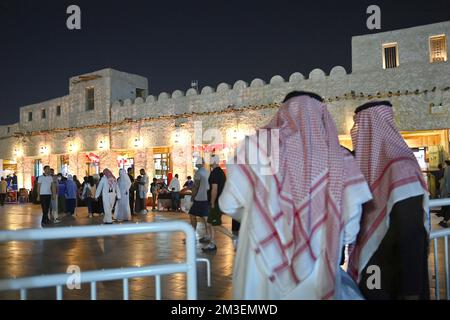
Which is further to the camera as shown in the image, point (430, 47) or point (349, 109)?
point (349, 109)

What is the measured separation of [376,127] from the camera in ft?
9.65

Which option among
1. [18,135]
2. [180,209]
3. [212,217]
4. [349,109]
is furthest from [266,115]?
[18,135]

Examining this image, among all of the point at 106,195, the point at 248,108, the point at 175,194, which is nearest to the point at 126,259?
the point at 106,195

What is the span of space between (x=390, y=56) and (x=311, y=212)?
14657mm

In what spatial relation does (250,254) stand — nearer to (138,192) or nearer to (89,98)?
(138,192)

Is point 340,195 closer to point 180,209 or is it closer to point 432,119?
point 432,119

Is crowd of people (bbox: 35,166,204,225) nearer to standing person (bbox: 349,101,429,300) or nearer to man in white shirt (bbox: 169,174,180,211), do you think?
man in white shirt (bbox: 169,174,180,211)

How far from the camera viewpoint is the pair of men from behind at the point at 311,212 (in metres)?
2.38

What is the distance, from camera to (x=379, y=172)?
112 inches

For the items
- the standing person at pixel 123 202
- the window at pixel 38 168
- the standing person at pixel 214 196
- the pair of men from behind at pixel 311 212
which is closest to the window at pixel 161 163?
the standing person at pixel 123 202

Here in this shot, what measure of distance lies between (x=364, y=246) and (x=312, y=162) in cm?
82

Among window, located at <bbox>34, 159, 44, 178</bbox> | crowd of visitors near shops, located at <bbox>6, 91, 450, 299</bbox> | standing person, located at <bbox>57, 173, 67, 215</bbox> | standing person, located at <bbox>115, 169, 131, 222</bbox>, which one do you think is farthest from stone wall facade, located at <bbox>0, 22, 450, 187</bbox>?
Result: crowd of visitors near shops, located at <bbox>6, 91, 450, 299</bbox>

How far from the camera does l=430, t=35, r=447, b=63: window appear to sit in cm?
1448

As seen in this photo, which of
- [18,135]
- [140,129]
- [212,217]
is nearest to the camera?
[212,217]
